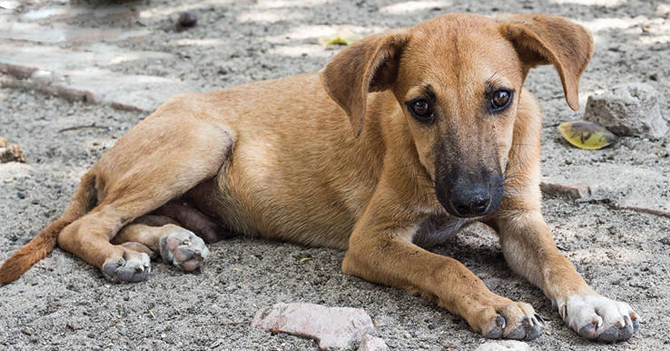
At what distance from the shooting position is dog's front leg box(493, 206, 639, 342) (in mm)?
3293

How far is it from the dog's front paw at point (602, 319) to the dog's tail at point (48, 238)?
2700 millimetres

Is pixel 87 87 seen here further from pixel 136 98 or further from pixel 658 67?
pixel 658 67

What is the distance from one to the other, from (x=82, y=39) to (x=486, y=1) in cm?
421

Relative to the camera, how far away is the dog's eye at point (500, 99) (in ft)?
11.7

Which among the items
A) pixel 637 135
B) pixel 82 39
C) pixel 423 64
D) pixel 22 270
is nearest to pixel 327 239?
→ pixel 423 64

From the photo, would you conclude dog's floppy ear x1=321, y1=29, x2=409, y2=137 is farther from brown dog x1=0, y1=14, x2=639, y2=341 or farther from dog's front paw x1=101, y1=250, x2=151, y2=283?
dog's front paw x1=101, y1=250, x2=151, y2=283

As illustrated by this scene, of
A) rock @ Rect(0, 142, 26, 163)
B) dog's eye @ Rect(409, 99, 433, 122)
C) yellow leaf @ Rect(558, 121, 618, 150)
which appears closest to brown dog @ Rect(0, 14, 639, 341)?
dog's eye @ Rect(409, 99, 433, 122)

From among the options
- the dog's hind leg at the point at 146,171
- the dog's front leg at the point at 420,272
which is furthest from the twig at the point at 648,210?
the dog's hind leg at the point at 146,171

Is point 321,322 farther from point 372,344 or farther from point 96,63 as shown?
point 96,63

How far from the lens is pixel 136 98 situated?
22.1 ft

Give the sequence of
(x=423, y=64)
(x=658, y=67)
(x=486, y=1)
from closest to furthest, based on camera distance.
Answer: (x=423, y=64) → (x=658, y=67) → (x=486, y=1)

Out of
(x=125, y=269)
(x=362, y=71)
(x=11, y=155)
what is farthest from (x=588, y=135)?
(x=11, y=155)

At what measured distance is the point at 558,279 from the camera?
3615 millimetres

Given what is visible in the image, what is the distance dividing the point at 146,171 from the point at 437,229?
1698 mm
